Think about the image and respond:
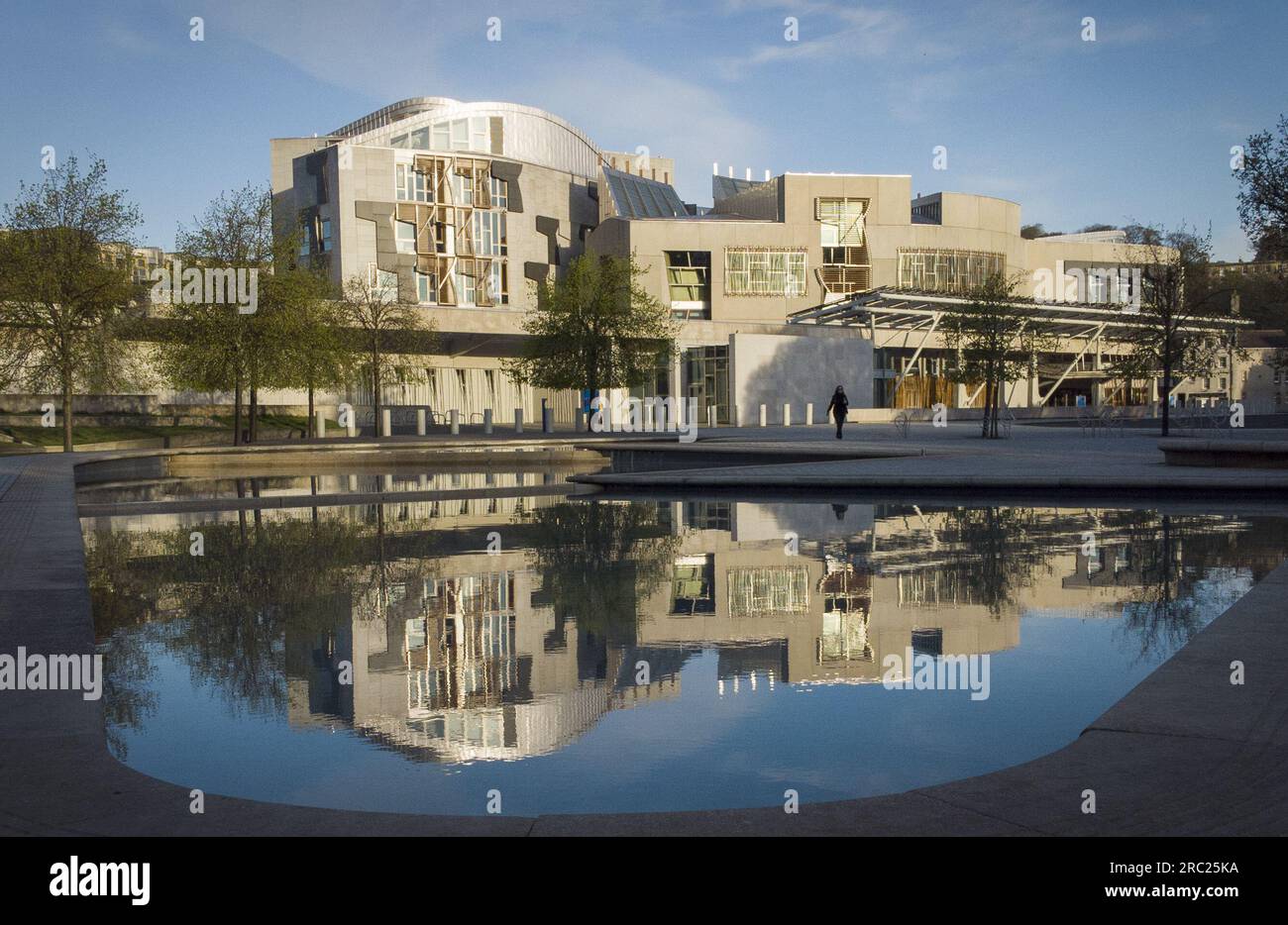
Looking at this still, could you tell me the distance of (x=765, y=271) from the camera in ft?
217

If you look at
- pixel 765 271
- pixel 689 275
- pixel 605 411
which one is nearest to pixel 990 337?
pixel 605 411

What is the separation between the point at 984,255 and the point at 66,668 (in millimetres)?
71289

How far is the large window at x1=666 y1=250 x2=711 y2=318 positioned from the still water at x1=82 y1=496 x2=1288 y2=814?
54.5 m

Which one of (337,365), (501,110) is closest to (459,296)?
(501,110)

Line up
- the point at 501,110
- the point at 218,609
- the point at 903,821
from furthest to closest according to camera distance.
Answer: the point at 501,110, the point at 218,609, the point at 903,821

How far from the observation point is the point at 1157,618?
23.4 ft

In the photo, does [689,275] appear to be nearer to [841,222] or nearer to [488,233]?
[841,222]

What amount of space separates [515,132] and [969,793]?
7985 centimetres

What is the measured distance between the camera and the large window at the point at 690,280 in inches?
2579

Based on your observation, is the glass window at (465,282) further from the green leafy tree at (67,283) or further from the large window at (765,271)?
the green leafy tree at (67,283)

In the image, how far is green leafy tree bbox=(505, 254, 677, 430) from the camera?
38.9 m

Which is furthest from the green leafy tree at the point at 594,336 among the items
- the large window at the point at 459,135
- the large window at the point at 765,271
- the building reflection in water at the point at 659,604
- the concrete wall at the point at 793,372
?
the large window at the point at 459,135

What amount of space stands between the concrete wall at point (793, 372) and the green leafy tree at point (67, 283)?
2619 centimetres

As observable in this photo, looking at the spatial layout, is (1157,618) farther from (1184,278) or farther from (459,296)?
(459,296)
